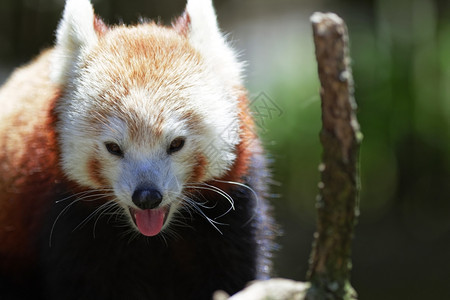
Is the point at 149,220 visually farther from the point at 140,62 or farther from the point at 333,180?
the point at 333,180

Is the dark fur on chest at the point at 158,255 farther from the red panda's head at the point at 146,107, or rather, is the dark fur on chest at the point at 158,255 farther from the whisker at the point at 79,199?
the red panda's head at the point at 146,107

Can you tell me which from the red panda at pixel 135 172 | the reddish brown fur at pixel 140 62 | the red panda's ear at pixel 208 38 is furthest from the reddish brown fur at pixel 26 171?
the red panda's ear at pixel 208 38

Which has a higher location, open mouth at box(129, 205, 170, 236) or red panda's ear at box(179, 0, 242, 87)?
red panda's ear at box(179, 0, 242, 87)

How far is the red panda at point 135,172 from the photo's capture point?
299 cm

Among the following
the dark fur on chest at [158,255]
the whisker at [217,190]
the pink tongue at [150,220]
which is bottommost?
the dark fur on chest at [158,255]

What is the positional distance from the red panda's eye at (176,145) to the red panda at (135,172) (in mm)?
11

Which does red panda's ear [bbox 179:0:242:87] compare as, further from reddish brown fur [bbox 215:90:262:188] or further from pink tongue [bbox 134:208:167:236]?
pink tongue [bbox 134:208:167:236]

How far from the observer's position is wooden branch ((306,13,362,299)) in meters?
1.81

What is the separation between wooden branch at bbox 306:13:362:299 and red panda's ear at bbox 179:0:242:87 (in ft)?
4.78

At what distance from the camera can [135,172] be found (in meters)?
2.89

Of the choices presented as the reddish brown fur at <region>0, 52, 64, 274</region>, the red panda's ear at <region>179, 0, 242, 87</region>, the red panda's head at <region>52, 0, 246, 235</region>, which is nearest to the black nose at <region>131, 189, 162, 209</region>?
the red panda's head at <region>52, 0, 246, 235</region>

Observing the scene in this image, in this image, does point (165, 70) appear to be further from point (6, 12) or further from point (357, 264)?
point (6, 12)

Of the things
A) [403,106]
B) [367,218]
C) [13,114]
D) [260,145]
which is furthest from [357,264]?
[13,114]

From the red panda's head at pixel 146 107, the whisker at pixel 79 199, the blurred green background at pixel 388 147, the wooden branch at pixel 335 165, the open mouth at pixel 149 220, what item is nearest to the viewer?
the wooden branch at pixel 335 165
